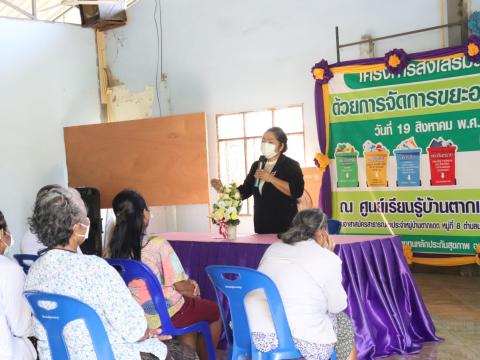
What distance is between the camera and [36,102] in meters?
7.75

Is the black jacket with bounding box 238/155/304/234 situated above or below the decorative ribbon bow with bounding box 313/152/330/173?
below

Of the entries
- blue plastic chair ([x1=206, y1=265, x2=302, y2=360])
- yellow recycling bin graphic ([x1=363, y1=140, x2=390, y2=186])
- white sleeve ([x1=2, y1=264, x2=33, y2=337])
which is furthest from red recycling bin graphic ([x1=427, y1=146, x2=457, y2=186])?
white sleeve ([x1=2, y1=264, x2=33, y2=337])

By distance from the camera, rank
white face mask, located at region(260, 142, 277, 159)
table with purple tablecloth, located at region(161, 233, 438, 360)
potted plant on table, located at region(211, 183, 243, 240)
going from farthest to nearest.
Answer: white face mask, located at region(260, 142, 277, 159), potted plant on table, located at region(211, 183, 243, 240), table with purple tablecloth, located at region(161, 233, 438, 360)

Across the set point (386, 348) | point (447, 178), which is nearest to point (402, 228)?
point (447, 178)

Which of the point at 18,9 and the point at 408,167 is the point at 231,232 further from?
the point at 18,9

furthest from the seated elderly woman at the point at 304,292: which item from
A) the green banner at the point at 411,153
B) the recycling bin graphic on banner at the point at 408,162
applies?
the recycling bin graphic on banner at the point at 408,162

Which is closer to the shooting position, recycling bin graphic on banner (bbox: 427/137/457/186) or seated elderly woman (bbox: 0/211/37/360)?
seated elderly woman (bbox: 0/211/37/360)

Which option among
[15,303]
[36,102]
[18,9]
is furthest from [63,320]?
[18,9]

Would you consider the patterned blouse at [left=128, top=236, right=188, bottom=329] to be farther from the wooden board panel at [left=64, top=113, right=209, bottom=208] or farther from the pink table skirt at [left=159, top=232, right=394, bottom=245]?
the wooden board panel at [left=64, top=113, right=209, bottom=208]

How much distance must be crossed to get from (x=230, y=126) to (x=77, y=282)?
5622 millimetres

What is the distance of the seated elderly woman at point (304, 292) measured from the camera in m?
2.52

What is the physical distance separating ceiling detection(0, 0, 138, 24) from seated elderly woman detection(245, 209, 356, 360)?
19.5ft

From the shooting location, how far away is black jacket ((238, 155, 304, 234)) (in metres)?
4.11

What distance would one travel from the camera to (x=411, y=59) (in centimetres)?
588
